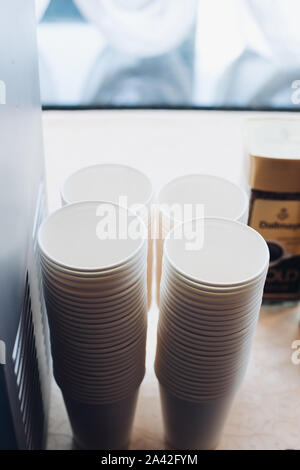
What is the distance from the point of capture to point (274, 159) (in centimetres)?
131

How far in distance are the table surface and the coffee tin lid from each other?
0.22ft

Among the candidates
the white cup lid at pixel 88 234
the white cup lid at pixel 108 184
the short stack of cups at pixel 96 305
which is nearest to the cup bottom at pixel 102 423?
the short stack of cups at pixel 96 305

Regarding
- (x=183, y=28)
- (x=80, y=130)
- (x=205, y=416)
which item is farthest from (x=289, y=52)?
(x=205, y=416)

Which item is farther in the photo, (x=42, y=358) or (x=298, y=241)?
(x=298, y=241)

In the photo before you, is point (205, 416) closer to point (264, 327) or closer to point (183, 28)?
point (264, 327)

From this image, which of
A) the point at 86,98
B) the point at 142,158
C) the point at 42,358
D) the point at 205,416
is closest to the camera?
the point at 205,416

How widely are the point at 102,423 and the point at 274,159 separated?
0.78 metres

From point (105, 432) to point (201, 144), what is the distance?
137 cm

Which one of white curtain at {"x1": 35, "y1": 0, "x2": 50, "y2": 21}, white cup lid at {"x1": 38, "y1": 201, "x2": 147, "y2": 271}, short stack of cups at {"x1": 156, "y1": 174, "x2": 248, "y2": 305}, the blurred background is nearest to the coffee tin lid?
short stack of cups at {"x1": 156, "y1": 174, "x2": 248, "y2": 305}

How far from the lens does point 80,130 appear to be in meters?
2.23

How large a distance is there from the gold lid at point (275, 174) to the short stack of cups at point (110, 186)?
0.31m

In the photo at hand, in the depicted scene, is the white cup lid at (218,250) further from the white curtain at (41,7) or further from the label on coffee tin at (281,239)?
the white curtain at (41,7)

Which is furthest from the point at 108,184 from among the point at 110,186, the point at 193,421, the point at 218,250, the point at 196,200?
the point at 193,421

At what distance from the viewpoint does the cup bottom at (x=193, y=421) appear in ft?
3.61
